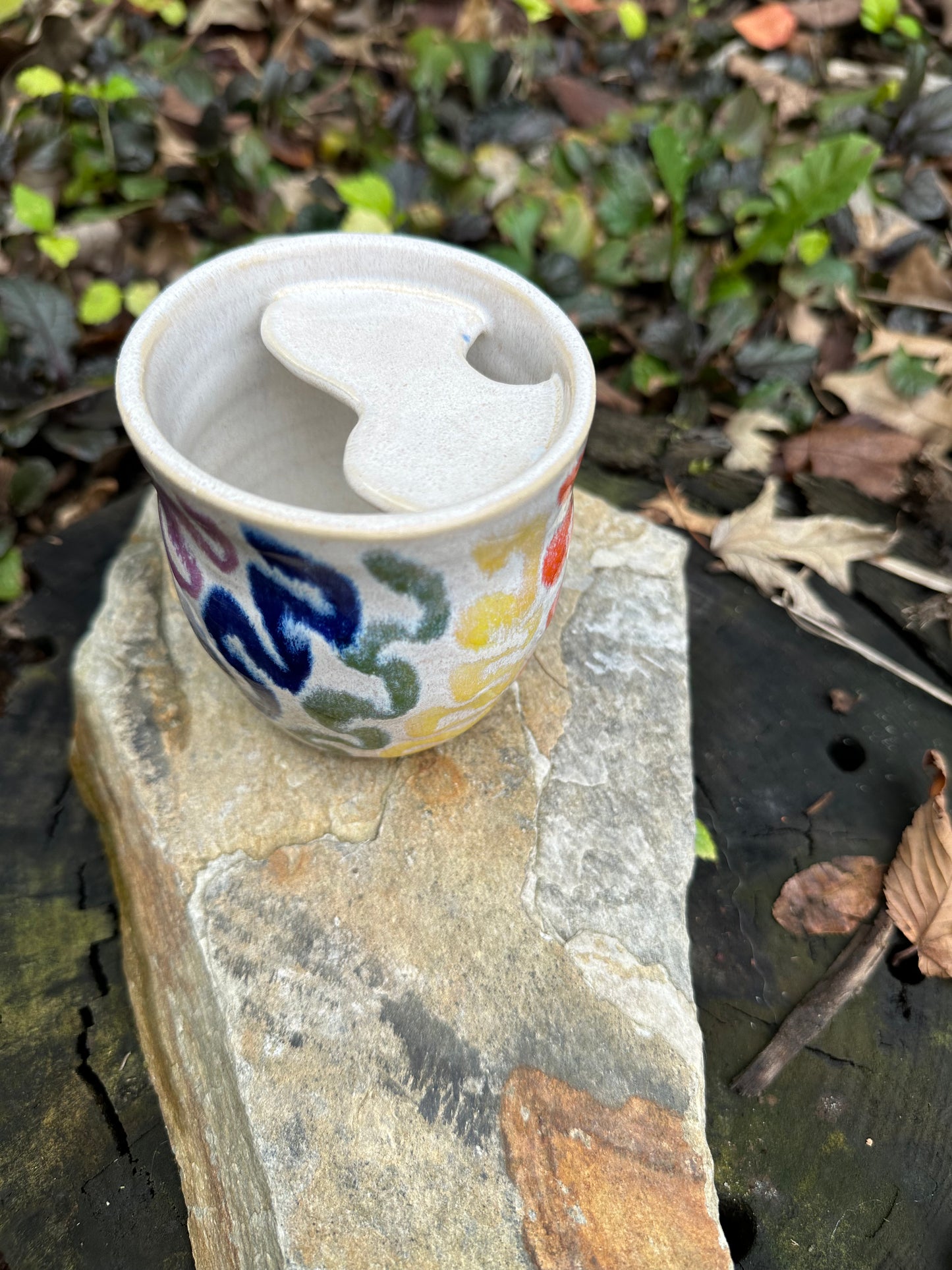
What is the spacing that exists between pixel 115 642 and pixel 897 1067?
1.05m

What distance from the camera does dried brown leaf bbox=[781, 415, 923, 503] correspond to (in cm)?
161

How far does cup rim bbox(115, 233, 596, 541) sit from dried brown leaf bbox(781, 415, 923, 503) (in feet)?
2.70

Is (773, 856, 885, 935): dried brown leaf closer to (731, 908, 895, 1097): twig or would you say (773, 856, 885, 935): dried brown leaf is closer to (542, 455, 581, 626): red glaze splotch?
(731, 908, 895, 1097): twig

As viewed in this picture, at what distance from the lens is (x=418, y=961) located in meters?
0.98

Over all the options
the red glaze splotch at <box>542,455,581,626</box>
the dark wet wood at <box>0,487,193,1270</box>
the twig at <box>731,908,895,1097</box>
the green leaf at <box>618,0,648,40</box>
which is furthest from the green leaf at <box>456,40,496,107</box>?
the twig at <box>731,908,895,1097</box>

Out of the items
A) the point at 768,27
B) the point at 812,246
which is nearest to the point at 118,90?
the point at 812,246

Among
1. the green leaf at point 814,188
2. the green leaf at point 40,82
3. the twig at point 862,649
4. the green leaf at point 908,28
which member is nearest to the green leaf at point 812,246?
the green leaf at point 814,188

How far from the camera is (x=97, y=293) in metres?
1.70

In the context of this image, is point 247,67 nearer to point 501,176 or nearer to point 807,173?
point 501,176

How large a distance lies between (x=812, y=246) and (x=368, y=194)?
0.82 meters

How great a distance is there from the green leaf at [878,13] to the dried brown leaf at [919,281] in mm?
796

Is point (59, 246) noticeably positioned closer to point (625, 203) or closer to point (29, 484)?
point (29, 484)

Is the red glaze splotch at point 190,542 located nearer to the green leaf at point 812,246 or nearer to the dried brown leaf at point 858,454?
the dried brown leaf at point 858,454

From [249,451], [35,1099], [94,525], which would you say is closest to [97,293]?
[94,525]
